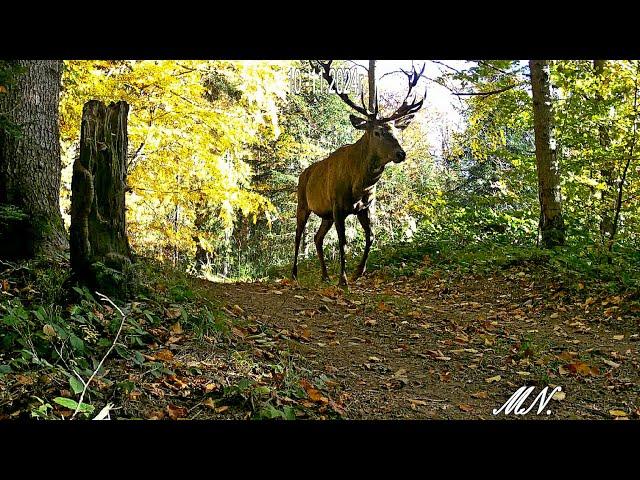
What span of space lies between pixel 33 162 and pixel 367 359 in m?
2.99

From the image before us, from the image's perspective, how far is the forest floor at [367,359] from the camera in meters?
2.84

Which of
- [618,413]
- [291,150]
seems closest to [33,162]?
[618,413]

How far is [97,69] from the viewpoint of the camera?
22.6 feet

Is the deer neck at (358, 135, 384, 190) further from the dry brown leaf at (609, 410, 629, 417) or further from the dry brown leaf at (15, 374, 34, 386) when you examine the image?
the dry brown leaf at (15, 374, 34, 386)

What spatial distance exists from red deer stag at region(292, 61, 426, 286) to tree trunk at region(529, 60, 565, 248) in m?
1.79

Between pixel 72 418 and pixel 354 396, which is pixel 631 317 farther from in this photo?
pixel 72 418

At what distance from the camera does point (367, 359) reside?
13.3 ft

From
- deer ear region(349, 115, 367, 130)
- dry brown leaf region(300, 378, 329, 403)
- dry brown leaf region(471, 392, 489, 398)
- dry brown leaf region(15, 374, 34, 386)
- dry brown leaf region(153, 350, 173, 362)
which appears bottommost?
dry brown leaf region(471, 392, 489, 398)

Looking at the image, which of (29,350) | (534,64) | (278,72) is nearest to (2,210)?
(29,350)

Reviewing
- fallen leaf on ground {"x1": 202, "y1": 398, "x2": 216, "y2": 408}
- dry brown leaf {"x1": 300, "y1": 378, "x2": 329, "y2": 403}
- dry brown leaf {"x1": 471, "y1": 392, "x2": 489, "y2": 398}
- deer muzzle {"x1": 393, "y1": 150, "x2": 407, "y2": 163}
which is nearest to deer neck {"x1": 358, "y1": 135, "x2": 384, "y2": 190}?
deer muzzle {"x1": 393, "y1": 150, "x2": 407, "y2": 163}

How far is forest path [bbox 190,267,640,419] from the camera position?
3.32 meters

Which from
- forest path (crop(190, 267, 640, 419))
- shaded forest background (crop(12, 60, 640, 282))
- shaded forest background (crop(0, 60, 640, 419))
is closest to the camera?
shaded forest background (crop(0, 60, 640, 419))
